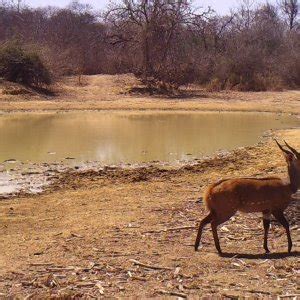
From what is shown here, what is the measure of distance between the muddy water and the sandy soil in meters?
2.88

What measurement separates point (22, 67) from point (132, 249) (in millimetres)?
27963

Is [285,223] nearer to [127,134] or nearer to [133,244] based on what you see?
[133,244]

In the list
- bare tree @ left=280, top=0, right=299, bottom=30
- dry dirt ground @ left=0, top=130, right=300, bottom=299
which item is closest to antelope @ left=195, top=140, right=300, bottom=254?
Answer: dry dirt ground @ left=0, top=130, right=300, bottom=299

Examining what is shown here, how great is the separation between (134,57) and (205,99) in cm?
892

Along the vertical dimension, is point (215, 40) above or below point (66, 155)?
above

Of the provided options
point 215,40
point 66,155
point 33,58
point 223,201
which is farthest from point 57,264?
point 215,40

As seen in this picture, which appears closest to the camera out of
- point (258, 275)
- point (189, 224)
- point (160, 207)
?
point (258, 275)

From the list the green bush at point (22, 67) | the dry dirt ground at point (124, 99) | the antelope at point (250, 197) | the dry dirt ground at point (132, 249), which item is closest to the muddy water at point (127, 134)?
the dry dirt ground at point (124, 99)

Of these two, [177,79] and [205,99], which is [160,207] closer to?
[205,99]

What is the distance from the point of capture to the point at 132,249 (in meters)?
6.90

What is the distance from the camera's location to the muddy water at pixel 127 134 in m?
15.8

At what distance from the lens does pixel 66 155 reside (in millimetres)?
15586

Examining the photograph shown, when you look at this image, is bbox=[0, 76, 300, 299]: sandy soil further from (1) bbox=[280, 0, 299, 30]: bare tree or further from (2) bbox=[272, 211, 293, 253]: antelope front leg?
(1) bbox=[280, 0, 299, 30]: bare tree

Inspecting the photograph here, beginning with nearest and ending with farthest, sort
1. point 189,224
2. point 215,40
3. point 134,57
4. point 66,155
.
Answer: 1. point 189,224
2. point 66,155
3. point 134,57
4. point 215,40
